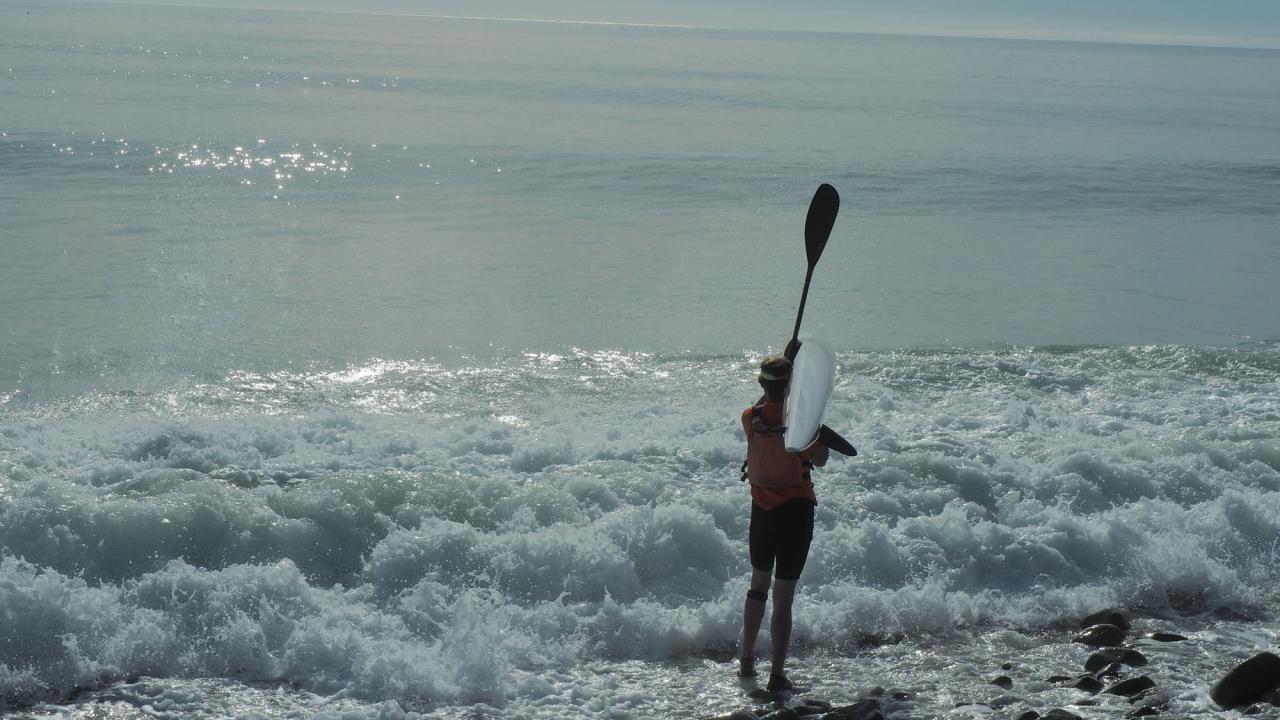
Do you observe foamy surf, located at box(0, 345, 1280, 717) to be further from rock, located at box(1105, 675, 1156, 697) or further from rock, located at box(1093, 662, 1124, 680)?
rock, located at box(1093, 662, 1124, 680)

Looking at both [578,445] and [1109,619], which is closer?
[1109,619]

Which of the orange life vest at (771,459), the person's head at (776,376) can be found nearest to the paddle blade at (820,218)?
the person's head at (776,376)

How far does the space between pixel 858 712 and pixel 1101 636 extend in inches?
74.4

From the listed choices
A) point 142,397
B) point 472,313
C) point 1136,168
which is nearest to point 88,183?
point 472,313

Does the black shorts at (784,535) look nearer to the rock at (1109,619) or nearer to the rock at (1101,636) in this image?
the rock at (1101,636)

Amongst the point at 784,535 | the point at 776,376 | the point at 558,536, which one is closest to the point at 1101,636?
the point at 784,535

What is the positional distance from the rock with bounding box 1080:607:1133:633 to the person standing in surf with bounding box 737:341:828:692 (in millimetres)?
2177

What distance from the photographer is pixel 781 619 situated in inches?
228

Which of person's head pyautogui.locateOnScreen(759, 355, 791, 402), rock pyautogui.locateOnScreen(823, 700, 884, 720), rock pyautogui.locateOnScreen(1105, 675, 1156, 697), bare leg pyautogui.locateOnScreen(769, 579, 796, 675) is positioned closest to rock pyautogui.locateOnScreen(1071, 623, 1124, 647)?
rock pyautogui.locateOnScreen(1105, 675, 1156, 697)

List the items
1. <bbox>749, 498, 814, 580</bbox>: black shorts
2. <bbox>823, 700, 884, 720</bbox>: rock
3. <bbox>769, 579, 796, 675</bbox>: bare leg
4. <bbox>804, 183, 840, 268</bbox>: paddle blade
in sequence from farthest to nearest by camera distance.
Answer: <bbox>804, 183, 840, 268</bbox>: paddle blade < <bbox>769, 579, 796, 675</bbox>: bare leg < <bbox>749, 498, 814, 580</bbox>: black shorts < <bbox>823, 700, 884, 720</bbox>: rock

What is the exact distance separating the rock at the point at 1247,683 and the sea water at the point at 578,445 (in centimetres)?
24

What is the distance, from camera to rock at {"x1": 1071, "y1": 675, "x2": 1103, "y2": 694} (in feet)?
19.2

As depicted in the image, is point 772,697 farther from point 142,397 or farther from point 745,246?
point 745,246

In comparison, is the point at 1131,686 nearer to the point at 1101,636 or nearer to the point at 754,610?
the point at 1101,636
